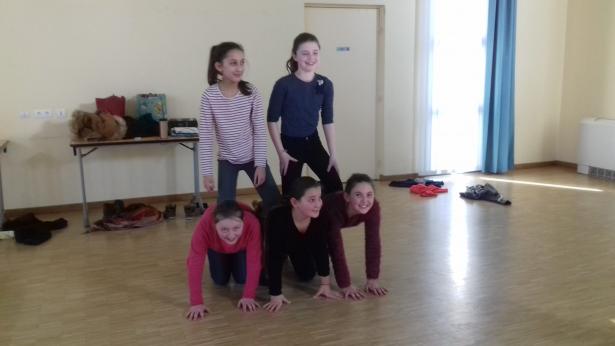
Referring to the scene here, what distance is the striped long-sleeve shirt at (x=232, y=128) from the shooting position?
3014 mm

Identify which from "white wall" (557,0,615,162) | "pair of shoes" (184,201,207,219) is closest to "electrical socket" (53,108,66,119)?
"pair of shoes" (184,201,207,219)

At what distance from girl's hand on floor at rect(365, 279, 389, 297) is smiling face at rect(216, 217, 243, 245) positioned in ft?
2.75

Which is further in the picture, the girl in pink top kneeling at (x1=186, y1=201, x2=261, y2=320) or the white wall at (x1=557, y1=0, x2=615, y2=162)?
the white wall at (x1=557, y1=0, x2=615, y2=162)

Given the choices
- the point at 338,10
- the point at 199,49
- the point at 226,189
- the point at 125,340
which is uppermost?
the point at 338,10

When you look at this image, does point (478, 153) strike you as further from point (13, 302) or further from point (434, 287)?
point (13, 302)

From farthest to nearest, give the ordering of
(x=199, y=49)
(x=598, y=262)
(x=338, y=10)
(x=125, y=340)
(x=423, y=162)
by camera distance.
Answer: (x=423, y=162) < (x=338, y=10) < (x=199, y=49) < (x=598, y=262) < (x=125, y=340)

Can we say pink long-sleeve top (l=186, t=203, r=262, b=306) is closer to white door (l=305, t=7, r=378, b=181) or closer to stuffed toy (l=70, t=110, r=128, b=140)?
stuffed toy (l=70, t=110, r=128, b=140)

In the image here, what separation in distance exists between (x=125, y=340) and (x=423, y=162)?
4579mm

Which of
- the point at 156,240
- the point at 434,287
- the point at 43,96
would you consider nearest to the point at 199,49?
the point at 43,96

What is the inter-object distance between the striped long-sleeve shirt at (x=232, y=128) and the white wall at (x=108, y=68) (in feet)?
7.79

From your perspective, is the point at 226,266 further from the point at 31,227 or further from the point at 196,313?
the point at 31,227

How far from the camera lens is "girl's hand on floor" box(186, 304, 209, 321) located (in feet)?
9.08

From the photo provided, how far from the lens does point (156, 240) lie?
4.15 metres

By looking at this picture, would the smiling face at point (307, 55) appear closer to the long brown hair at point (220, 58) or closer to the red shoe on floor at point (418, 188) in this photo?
the long brown hair at point (220, 58)
